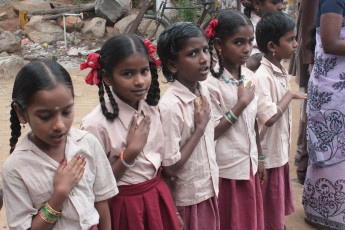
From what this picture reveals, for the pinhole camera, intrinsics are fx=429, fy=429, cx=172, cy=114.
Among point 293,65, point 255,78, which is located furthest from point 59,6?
point 255,78

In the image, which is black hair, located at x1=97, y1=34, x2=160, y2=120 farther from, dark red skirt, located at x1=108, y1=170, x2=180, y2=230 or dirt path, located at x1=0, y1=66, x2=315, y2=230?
dirt path, located at x1=0, y1=66, x2=315, y2=230

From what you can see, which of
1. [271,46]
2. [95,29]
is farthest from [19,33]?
[271,46]

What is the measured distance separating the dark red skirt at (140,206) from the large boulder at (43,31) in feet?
29.5

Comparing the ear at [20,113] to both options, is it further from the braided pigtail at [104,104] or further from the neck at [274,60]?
the neck at [274,60]

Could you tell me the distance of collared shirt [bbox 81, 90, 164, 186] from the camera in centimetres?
186

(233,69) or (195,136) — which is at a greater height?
(233,69)

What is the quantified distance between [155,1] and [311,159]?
9.05m

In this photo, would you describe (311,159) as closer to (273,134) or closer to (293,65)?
(273,134)

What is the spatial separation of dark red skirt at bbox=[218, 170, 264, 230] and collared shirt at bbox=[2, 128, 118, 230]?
86cm

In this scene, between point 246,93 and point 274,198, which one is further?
point 274,198

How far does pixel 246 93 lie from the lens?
2.35m

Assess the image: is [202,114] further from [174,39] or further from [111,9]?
[111,9]

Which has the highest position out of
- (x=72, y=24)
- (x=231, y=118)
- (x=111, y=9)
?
(x=231, y=118)

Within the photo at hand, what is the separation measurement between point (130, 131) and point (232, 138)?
718 millimetres
